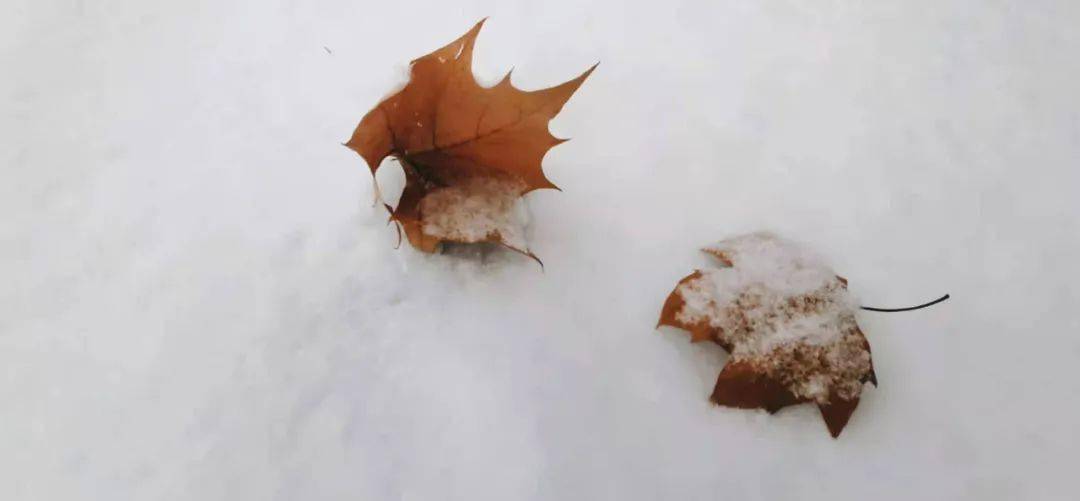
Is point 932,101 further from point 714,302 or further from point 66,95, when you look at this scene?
point 66,95

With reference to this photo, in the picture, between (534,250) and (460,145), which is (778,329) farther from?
(460,145)

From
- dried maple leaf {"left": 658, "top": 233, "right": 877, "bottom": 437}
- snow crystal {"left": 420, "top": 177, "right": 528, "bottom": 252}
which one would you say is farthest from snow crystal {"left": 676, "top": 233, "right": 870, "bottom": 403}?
snow crystal {"left": 420, "top": 177, "right": 528, "bottom": 252}

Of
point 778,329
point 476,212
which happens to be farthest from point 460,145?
point 778,329

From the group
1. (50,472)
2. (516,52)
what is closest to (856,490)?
(516,52)

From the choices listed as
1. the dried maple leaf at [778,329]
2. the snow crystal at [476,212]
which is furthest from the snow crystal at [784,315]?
the snow crystal at [476,212]

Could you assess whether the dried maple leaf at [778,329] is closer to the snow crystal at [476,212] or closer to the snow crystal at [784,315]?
the snow crystal at [784,315]

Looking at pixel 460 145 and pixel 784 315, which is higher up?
pixel 460 145
